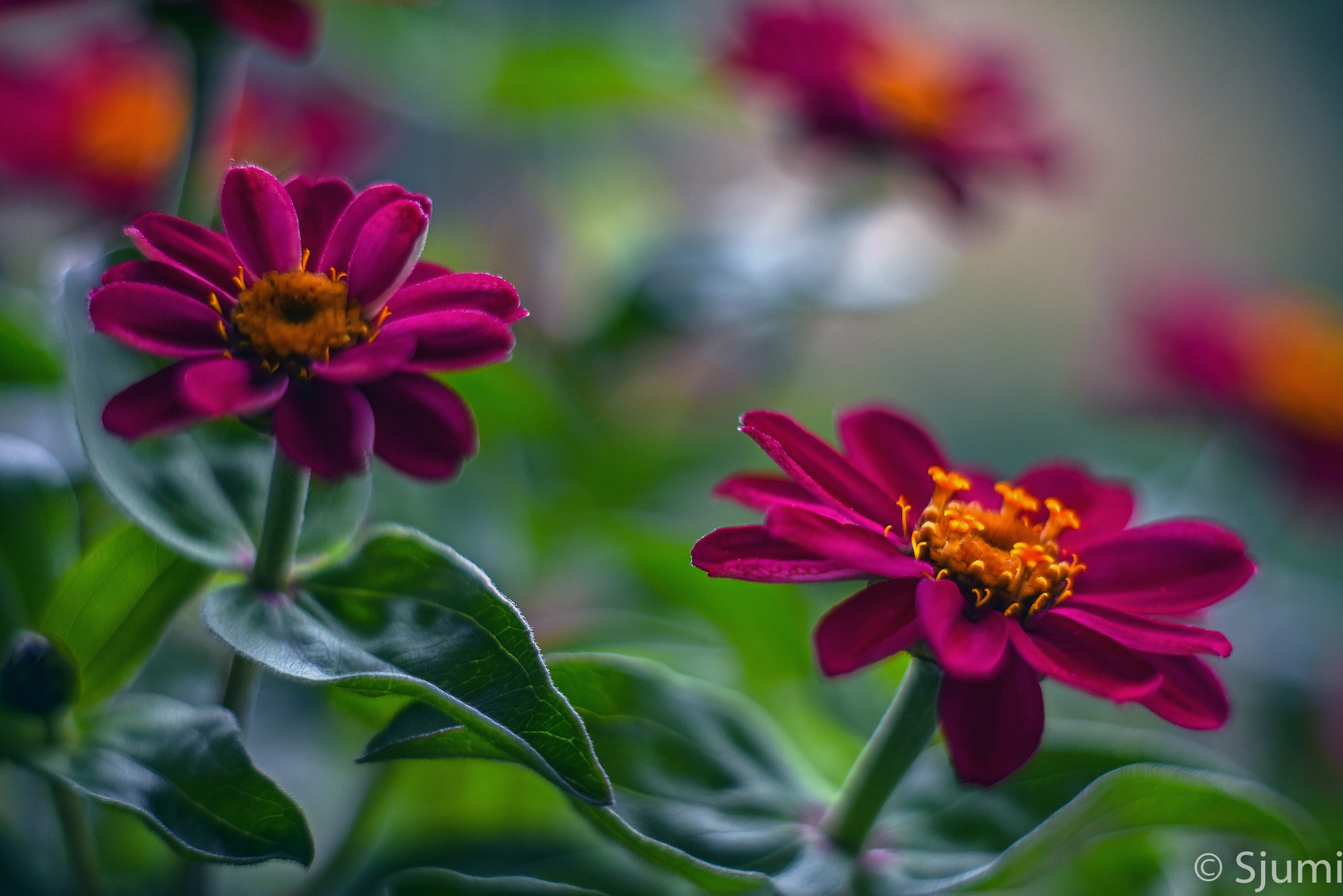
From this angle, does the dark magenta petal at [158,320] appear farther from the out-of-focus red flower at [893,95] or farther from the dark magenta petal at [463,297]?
the out-of-focus red flower at [893,95]

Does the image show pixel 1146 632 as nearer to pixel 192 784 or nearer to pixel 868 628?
pixel 868 628

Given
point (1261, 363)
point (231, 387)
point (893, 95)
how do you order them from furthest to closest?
point (1261, 363) → point (893, 95) → point (231, 387)

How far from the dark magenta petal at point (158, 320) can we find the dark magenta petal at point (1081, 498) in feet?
0.86

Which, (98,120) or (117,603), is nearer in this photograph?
(117,603)

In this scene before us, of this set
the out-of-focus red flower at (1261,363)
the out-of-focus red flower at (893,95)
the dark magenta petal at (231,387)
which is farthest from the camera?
the out-of-focus red flower at (1261,363)

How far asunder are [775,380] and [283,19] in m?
0.48

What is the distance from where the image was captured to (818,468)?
33 cm

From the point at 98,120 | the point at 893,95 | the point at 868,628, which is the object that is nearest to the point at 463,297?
the point at 868,628

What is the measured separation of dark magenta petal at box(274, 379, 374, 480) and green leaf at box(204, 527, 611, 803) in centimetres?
5

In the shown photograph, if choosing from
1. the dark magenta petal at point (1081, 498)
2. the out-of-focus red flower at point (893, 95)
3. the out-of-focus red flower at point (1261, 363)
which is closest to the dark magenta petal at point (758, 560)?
the dark magenta petal at point (1081, 498)

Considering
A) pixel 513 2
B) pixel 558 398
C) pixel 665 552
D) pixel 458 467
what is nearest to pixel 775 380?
pixel 558 398

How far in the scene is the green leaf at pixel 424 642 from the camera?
29 centimetres

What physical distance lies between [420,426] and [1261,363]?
769 mm

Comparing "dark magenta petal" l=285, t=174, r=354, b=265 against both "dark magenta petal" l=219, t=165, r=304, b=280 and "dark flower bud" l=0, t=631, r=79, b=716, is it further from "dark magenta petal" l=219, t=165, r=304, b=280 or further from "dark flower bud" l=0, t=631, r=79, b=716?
"dark flower bud" l=0, t=631, r=79, b=716
